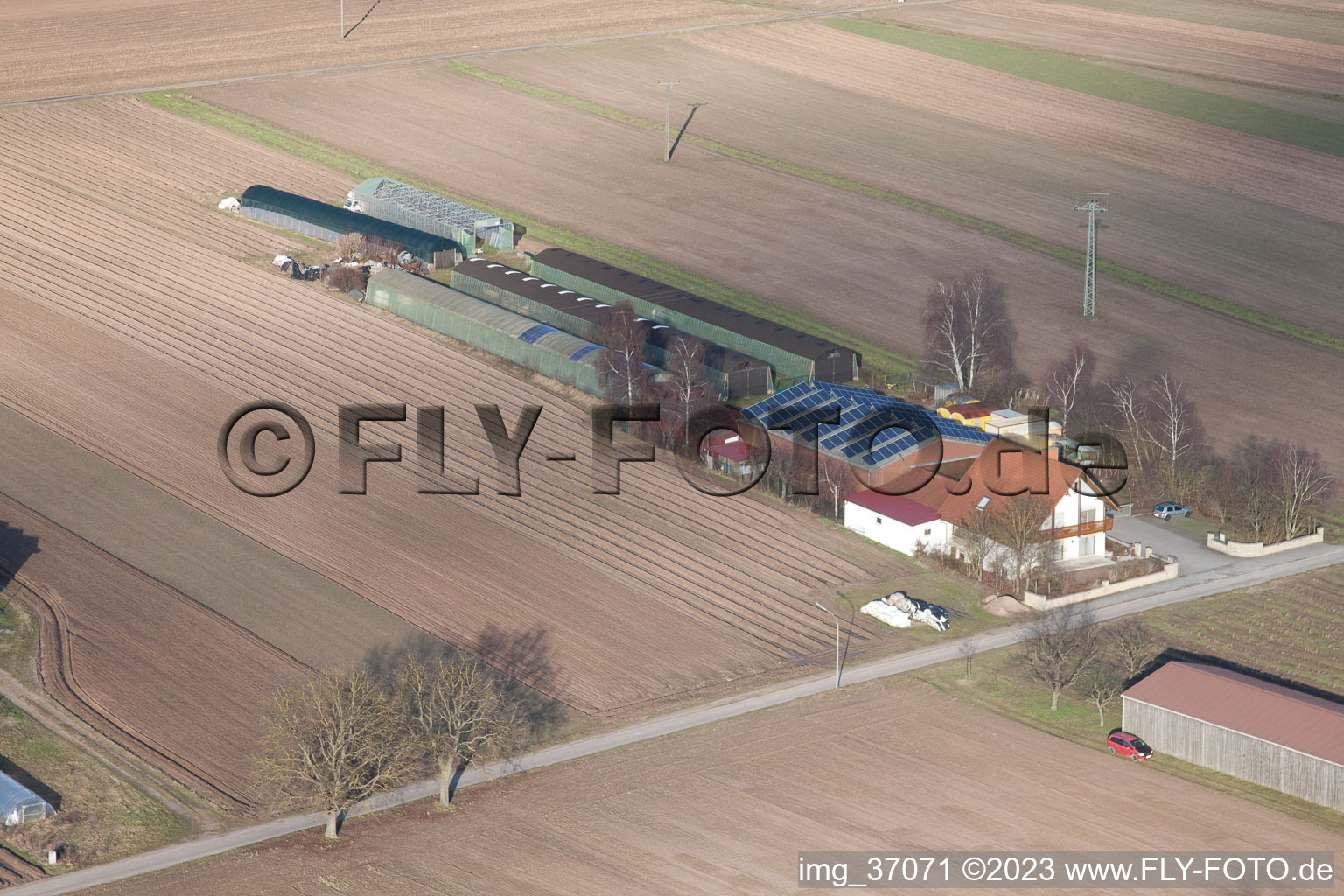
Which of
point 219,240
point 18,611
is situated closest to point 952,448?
point 18,611

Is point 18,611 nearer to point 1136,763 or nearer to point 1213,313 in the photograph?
point 1136,763

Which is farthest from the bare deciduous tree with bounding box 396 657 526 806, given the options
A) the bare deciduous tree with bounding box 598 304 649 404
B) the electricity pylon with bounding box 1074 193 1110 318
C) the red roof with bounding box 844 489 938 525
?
the electricity pylon with bounding box 1074 193 1110 318

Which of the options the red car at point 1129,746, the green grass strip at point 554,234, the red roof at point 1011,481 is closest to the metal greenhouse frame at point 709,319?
the green grass strip at point 554,234

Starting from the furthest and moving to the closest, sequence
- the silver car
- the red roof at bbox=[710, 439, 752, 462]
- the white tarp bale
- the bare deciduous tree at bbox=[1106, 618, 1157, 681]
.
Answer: the red roof at bbox=[710, 439, 752, 462] → the silver car → the white tarp bale → the bare deciduous tree at bbox=[1106, 618, 1157, 681]

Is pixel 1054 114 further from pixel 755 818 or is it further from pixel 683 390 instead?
pixel 755 818

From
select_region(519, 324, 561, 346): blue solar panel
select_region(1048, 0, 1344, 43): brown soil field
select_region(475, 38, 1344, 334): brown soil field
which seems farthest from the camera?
select_region(1048, 0, 1344, 43): brown soil field

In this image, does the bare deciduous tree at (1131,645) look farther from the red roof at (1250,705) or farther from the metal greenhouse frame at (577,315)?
the metal greenhouse frame at (577,315)

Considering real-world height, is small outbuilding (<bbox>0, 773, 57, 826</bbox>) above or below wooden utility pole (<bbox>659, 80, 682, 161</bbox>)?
below

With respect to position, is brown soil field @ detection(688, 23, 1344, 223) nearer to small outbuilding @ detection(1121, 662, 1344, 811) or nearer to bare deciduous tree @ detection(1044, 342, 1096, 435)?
bare deciduous tree @ detection(1044, 342, 1096, 435)
